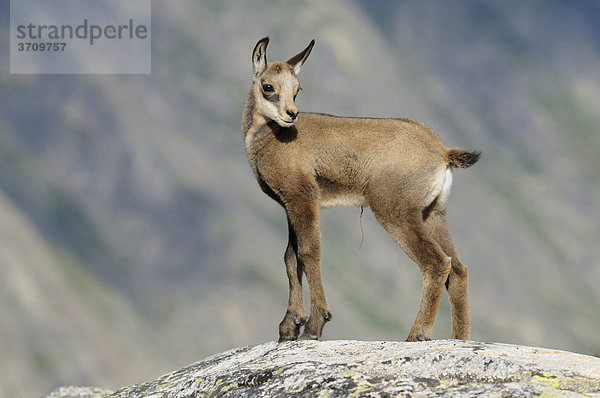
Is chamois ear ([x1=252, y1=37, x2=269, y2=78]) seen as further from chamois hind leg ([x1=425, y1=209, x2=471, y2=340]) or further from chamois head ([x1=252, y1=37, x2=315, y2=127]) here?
chamois hind leg ([x1=425, y1=209, x2=471, y2=340])

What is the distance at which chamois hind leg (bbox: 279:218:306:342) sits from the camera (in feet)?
45.4

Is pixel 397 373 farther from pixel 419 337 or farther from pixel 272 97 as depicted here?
pixel 272 97

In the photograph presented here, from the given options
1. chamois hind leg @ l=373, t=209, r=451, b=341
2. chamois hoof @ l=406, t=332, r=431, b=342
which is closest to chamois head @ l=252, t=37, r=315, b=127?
chamois hind leg @ l=373, t=209, r=451, b=341

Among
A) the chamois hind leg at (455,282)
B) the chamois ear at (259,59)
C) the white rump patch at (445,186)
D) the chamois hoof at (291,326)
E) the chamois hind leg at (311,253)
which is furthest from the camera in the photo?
the chamois ear at (259,59)

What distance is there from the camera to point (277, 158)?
47.4ft

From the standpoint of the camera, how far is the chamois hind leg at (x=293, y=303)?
13.9m

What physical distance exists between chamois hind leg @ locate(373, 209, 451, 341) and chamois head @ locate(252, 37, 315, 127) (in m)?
2.63

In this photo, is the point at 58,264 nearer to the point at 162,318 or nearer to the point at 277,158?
the point at 162,318

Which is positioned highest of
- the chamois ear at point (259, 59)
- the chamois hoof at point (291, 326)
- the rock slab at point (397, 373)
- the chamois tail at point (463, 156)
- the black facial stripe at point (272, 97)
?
the chamois ear at point (259, 59)

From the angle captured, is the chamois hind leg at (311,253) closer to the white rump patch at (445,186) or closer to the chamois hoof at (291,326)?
the chamois hoof at (291,326)

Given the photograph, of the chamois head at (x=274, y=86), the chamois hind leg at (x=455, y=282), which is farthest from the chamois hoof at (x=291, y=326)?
the chamois head at (x=274, y=86)

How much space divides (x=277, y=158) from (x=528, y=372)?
6.45 m

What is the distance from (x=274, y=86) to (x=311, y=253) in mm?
3249

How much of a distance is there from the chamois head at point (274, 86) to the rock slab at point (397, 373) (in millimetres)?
4701
